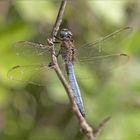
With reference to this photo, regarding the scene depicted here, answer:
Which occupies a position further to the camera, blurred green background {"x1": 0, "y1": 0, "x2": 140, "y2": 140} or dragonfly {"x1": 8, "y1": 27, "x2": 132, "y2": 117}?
blurred green background {"x1": 0, "y1": 0, "x2": 140, "y2": 140}

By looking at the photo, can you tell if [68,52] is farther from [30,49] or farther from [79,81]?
[79,81]

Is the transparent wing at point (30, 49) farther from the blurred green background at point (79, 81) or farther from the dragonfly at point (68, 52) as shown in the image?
the blurred green background at point (79, 81)

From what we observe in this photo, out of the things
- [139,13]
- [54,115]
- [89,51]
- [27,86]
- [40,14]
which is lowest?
[54,115]

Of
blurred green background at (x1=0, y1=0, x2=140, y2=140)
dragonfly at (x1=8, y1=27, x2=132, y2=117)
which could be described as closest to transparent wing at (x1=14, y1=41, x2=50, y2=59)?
dragonfly at (x1=8, y1=27, x2=132, y2=117)

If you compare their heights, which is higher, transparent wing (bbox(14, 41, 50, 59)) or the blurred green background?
transparent wing (bbox(14, 41, 50, 59))

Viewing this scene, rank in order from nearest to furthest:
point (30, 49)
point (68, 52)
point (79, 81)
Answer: point (68, 52)
point (30, 49)
point (79, 81)

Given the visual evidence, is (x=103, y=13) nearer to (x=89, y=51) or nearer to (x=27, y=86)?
(x=27, y=86)

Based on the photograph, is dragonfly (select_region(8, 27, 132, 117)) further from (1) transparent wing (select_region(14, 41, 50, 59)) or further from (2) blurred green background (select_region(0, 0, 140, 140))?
(2) blurred green background (select_region(0, 0, 140, 140))

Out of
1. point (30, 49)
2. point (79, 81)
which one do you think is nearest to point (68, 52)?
point (30, 49)

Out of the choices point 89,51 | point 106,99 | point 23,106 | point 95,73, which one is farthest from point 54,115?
point 89,51
